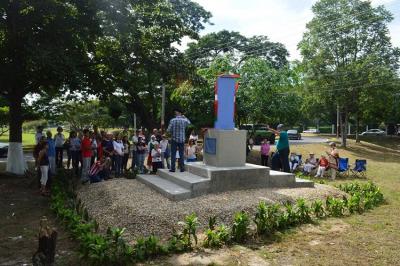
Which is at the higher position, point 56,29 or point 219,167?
point 56,29

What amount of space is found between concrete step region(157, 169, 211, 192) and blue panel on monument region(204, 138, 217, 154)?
821mm

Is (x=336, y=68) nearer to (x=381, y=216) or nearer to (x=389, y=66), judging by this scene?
(x=389, y=66)

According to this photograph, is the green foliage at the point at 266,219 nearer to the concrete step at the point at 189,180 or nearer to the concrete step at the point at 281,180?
the concrete step at the point at 189,180

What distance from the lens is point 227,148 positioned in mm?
10922

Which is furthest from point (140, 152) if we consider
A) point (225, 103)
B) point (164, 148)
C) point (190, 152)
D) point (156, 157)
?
point (225, 103)

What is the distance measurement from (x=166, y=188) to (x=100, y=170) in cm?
344

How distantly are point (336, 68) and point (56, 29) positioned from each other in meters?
23.1

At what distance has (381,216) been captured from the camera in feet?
30.3

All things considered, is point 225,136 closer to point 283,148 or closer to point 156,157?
point 283,148

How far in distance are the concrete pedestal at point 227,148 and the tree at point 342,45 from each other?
2172 centimetres

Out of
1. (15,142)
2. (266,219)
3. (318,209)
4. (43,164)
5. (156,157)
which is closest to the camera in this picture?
(266,219)

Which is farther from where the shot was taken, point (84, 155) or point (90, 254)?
point (84, 155)

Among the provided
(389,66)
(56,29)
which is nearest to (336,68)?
(389,66)

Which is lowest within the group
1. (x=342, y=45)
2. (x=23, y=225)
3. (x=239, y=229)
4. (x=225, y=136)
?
(x=23, y=225)
